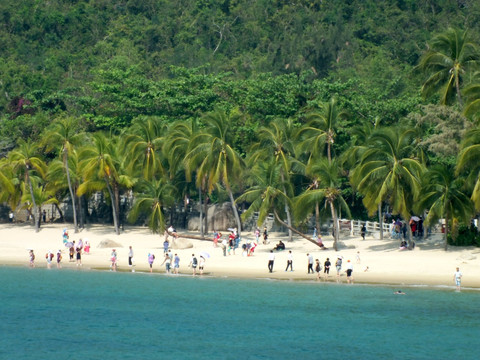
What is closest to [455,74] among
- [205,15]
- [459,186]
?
[459,186]

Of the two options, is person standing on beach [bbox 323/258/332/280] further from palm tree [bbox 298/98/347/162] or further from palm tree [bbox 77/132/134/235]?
palm tree [bbox 77/132/134/235]

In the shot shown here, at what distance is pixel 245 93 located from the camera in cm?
7556

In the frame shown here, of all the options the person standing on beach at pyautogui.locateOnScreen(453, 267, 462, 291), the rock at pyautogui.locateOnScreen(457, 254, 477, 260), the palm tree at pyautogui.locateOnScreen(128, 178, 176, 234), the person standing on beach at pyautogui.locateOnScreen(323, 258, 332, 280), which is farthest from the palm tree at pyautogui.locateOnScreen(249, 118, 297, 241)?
the person standing on beach at pyautogui.locateOnScreen(453, 267, 462, 291)

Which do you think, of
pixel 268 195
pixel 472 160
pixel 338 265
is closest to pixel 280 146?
pixel 268 195

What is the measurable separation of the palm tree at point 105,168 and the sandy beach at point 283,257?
3392mm

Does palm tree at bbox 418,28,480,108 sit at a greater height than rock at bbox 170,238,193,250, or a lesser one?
greater

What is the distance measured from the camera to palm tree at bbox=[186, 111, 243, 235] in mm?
59625

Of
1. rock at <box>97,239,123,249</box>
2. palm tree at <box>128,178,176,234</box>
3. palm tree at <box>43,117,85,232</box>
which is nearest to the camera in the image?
palm tree at <box>128,178,176,234</box>

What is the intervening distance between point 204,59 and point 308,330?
89442 mm

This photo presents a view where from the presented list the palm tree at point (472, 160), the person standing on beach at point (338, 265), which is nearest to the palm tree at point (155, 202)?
the person standing on beach at point (338, 265)

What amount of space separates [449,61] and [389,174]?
9679mm

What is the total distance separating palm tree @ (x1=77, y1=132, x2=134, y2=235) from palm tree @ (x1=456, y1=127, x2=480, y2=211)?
26.2m

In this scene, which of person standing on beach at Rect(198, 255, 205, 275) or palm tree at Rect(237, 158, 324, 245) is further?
palm tree at Rect(237, 158, 324, 245)

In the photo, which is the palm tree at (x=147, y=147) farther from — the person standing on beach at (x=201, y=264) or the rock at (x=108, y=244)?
Answer: the person standing on beach at (x=201, y=264)
